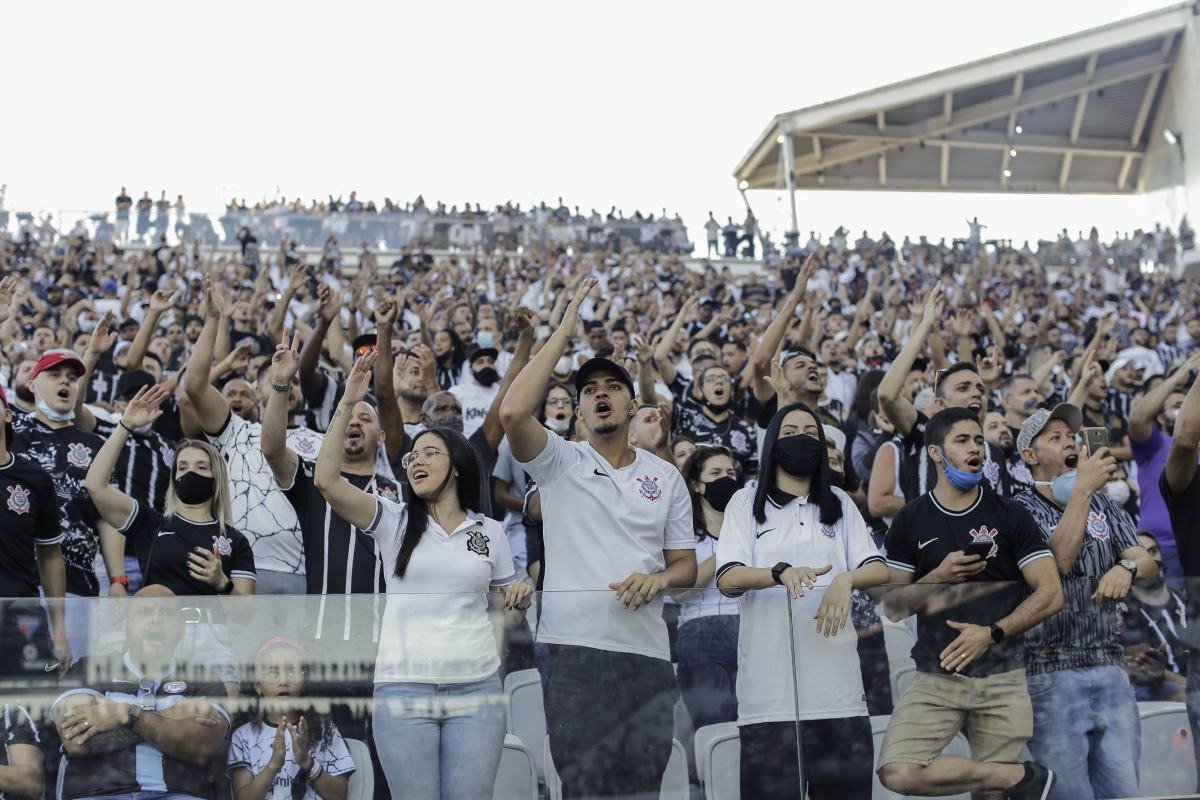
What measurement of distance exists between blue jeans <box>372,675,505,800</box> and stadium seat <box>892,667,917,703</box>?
4.58 ft

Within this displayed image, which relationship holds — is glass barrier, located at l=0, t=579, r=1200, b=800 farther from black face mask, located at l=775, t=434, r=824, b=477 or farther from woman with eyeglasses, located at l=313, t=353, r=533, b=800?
black face mask, located at l=775, t=434, r=824, b=477

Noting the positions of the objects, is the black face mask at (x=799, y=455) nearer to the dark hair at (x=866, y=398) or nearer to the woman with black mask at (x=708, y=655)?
the woman with black mask at (x=708, y=655)

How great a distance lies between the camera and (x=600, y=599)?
184 inches

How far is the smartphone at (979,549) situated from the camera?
16.4 ft

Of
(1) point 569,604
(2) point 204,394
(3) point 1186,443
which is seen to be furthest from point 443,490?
(3) point 1186,443

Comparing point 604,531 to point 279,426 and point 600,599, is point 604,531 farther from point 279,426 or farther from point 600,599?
point 279,426

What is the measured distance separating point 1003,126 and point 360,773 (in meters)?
33.4

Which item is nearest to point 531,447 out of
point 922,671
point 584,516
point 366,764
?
point 584,516

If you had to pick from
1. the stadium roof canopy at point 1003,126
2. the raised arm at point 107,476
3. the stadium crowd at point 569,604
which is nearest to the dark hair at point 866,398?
the stadium crowd at point 569,604

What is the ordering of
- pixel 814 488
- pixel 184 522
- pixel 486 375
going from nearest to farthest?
pixel 814 488 < pixel 184 522 < pixel 486 375

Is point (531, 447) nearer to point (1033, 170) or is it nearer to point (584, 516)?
point (584, 516)

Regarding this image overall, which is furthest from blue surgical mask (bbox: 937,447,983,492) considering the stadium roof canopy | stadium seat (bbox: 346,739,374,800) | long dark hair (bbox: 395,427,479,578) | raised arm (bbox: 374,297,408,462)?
the stadium roof canopy

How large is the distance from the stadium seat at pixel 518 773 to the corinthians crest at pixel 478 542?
0.71m

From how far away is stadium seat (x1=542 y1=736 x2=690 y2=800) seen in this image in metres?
4.59
